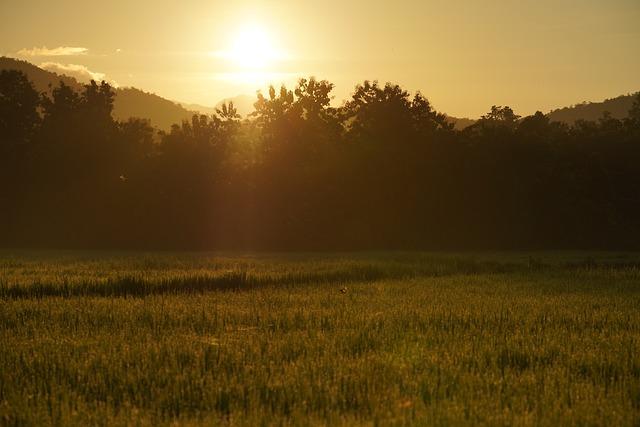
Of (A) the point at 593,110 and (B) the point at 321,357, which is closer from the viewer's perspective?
(B) the point at 321,357

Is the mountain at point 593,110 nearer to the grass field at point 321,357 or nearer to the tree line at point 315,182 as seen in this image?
the tree line at point 315,182

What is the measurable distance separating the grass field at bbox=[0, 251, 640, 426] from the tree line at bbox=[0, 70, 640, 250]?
30730 mm

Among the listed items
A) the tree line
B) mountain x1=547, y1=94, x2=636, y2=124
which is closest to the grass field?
the tree line

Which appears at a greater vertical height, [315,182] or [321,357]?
[315,182]

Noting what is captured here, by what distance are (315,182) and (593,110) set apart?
15989 cm

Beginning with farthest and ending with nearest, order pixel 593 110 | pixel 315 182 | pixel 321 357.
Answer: pixel 593 110
pixel 315 182
pixel 321 357

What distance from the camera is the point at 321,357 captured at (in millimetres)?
11094

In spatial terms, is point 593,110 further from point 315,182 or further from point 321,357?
point 321,357

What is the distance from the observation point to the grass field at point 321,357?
850 centimetres

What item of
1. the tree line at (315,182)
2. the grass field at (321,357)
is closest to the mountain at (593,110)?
the tree line at (315,182)

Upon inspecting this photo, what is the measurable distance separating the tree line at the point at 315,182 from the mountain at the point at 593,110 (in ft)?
457

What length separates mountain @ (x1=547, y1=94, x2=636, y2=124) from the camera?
18988cm

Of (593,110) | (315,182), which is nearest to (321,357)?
(315,182)

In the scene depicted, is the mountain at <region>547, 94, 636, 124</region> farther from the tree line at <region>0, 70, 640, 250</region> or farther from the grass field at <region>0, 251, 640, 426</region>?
the grass field at <region>0, 251, 640, 426</region>
